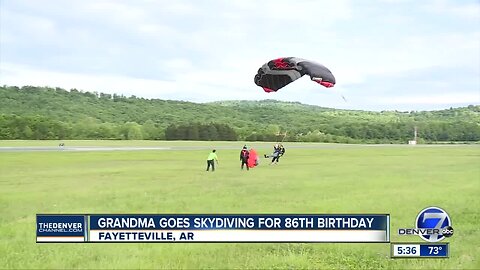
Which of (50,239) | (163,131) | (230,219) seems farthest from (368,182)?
(50,239)

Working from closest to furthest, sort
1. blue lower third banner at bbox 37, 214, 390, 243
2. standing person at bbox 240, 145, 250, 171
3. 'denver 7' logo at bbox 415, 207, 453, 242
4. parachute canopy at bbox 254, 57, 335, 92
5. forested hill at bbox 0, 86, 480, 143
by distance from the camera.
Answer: blue lower third banner at bbox 37, 214, 390, 243 → 'denver 7' logo at bbox 415, 207, 453, 242 → parachute canopy at bbox 254, 57, 335, 92 → forested hill at bbox 0, 86, 480, 143 → standing person at bbox 240, 145, 250, 171

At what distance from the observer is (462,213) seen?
38.6 feet

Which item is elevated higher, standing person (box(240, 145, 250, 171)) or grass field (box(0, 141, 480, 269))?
standing person (box(240, 145, 250, 171))

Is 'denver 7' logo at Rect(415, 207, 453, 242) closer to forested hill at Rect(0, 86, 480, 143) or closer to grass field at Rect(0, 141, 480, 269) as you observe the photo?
grass field at Rect(0, 141, 480, 269)

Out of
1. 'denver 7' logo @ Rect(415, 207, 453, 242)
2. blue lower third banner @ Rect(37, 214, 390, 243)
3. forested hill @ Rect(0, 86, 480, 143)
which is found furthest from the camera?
forested hill @ Rect(0, 86, 480, 143)

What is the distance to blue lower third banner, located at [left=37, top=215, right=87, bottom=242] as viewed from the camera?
865cm

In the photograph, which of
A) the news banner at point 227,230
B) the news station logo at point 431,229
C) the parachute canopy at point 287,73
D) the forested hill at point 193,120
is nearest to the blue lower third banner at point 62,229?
the news banner at point 227,230

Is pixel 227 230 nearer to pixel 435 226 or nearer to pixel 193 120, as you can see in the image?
pixel 435 226

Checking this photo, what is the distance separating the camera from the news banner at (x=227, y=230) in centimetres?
855

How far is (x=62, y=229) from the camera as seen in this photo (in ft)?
28.5

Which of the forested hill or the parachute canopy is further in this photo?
the forested hill

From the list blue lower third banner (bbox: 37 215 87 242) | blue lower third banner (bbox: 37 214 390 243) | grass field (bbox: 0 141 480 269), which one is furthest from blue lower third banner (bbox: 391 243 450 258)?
blue lower third banner (bbox: 37 215 87 242)

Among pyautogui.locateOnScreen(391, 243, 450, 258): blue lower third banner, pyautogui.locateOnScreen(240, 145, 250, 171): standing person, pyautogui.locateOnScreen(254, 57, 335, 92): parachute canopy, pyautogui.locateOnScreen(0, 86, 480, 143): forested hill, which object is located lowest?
pyautogui.locateOnScreen(391, 243, 450, 258): blue lower third banner

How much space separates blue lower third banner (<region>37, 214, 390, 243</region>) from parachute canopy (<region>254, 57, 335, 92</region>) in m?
2.98
